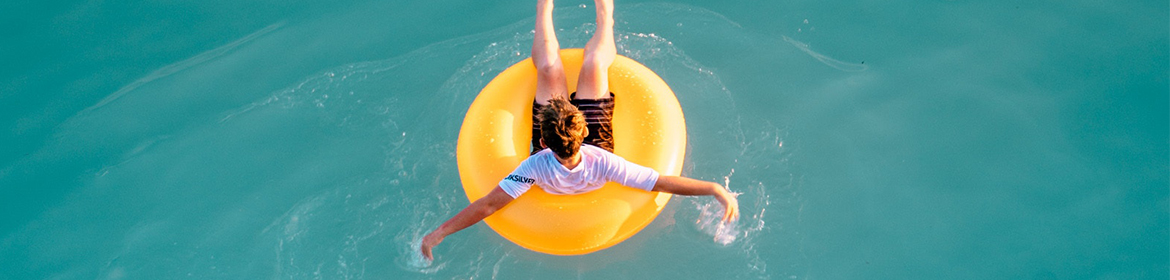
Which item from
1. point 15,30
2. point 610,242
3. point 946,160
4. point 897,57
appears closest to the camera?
point 610,242

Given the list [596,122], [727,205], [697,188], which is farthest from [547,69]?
[727,205]

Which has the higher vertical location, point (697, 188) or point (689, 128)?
point (689, 128)

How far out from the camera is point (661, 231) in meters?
3.88

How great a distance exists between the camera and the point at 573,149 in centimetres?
287

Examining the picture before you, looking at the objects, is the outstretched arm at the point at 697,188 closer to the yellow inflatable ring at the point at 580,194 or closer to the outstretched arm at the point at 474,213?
the yellow inflatable ring at the point at 580,194

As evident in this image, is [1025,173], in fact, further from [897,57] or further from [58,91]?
[58,91]

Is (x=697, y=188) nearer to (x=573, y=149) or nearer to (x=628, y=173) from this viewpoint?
(x=628, y=173)

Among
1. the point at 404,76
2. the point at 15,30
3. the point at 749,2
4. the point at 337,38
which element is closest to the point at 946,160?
the point at 749,2

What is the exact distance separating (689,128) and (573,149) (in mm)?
1451

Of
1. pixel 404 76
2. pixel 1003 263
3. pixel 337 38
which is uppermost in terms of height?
pixel 337 38

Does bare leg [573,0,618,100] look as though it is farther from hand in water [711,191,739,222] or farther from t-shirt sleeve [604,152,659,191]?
hand in water [711,191,739,222]

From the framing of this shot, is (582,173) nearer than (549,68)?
Yes

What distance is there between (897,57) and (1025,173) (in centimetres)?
93

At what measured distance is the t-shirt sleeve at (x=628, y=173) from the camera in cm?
312
